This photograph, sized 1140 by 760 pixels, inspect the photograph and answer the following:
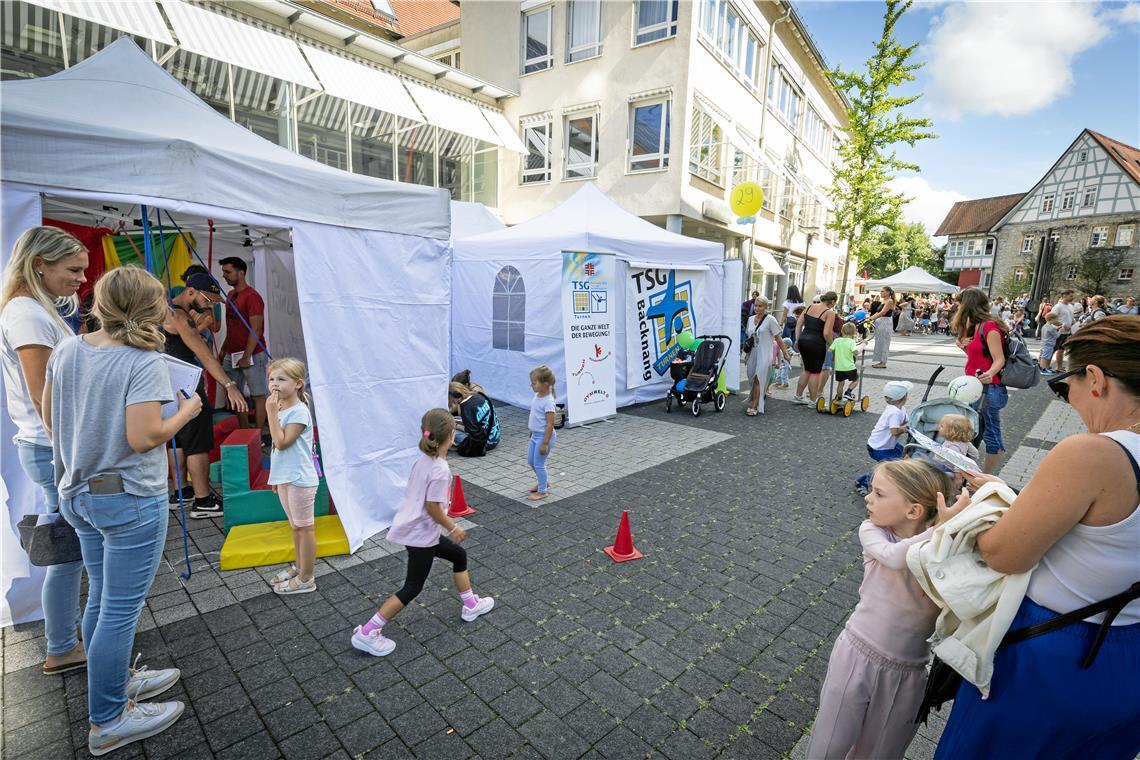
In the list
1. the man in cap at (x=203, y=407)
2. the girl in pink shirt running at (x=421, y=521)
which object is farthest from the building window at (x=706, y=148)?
the girl in pink shirt running at (x=421, y=521)

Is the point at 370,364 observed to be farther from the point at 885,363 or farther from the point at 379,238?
the point at 885,363

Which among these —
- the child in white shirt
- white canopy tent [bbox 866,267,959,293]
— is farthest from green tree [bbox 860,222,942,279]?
the child in white shirt

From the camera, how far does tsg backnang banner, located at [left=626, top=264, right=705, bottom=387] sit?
9273 mm

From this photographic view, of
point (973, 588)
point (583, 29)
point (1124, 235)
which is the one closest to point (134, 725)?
point (973, 588)

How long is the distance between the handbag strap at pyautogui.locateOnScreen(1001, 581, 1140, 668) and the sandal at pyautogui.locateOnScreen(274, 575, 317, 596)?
147 inches

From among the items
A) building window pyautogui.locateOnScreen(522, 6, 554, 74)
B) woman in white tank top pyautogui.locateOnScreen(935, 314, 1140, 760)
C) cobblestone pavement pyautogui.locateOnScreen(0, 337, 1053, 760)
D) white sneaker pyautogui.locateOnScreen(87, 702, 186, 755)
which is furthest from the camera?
building window pyautogui.locateOnScreen(522, 6, 554, 74)

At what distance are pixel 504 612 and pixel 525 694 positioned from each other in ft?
2.37

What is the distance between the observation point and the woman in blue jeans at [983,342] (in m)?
4.83

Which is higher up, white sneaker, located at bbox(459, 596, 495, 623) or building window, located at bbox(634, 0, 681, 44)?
building window, located at bbox(634, 0, 681, 44)

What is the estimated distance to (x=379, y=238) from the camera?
453 cm

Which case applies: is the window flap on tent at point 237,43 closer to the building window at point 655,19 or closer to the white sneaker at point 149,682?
the building window at point 655,19

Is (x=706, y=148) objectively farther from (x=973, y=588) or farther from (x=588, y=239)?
(x=973, y=588)

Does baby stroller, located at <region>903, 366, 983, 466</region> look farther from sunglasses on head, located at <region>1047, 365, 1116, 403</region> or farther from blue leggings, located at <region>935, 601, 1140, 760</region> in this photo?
blue leggings, located at <region>935, 601, 1140, 760</region>

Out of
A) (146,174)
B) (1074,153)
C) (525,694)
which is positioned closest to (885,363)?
(525,694)
